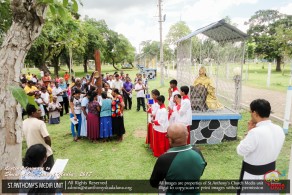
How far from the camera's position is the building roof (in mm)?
6550

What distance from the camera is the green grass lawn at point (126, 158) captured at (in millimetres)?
5109

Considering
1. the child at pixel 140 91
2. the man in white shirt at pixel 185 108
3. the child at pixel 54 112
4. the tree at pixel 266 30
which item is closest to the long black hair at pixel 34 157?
the man in white shirt at pixel 185 108

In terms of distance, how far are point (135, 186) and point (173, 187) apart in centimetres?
240

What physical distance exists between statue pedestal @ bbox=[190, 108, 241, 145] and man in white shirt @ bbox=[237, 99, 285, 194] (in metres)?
3.67

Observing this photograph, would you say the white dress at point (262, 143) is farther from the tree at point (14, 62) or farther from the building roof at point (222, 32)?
the building roof at point (222, 32)

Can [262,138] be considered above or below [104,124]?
above

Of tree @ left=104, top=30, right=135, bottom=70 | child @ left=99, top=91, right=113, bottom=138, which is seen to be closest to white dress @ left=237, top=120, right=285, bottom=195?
child @ left=99, top=91, right=113, bottom=138

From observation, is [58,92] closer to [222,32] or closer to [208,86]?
[208,86]

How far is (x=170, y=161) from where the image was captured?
7.68ft

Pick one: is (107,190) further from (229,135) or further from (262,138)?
(229,135)

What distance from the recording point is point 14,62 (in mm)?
1748

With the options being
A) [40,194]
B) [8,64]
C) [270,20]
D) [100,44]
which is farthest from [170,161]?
[270,20]

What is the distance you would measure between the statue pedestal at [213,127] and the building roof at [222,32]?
90.9 inches

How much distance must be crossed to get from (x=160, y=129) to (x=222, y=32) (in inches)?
169
